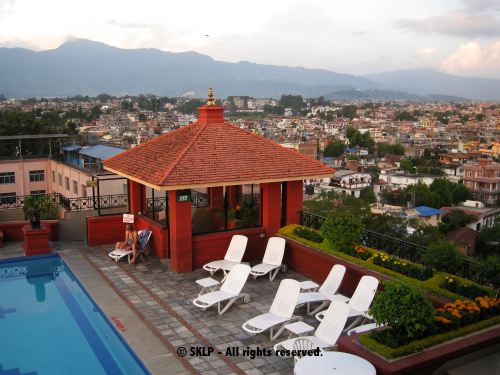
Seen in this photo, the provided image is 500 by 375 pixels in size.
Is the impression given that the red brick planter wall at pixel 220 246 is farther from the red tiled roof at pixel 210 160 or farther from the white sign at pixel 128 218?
the white sign at pixel 128 218

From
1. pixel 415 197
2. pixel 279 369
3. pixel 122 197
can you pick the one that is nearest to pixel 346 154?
pixel 415 197

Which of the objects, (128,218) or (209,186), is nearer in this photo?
(209,186)

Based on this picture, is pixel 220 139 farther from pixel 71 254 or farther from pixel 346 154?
pixel 346 154

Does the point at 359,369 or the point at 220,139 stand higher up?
the point at 220,139

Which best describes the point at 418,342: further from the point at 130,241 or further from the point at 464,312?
the point at 130,241

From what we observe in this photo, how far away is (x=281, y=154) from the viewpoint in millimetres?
13398

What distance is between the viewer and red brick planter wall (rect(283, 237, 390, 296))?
9.99m

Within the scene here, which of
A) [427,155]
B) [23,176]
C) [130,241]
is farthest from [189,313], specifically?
[427,155]

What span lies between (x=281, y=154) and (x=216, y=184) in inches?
100

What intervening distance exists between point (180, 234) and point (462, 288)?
20.4 ft

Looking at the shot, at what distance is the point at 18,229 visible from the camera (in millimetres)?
14805

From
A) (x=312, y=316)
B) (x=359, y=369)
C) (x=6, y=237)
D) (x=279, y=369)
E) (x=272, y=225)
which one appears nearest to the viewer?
(x=359, y=369)

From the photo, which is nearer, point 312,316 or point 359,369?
point 359,369

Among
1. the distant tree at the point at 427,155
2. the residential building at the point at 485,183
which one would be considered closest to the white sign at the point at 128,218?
the residential building at the point at 485,183
